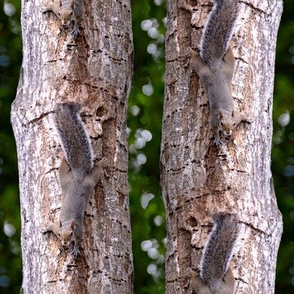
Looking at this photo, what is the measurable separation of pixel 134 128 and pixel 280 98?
396 mm

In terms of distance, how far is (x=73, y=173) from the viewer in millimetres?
1768

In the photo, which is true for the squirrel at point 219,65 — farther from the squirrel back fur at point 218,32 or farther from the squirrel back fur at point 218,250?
the squirrel back fur at point 218,250

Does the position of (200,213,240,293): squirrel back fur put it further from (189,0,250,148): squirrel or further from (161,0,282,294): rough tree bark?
(189,0,250,148): squirrel

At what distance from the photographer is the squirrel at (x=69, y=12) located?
185 centimetres

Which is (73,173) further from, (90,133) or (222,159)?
(222,159)

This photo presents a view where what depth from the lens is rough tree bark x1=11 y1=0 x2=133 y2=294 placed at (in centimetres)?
178

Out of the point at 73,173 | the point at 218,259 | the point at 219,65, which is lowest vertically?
the point at 218,259

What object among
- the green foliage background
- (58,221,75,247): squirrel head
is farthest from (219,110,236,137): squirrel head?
the green foliage background

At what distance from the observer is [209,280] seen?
1716 mm

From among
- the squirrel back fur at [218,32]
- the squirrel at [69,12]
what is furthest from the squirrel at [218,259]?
the squirrel at [69,12]

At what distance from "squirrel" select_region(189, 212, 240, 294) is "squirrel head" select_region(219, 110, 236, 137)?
0.45 feet

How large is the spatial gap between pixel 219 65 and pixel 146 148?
95cm

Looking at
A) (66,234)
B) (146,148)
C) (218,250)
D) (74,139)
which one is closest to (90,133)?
(74,139)

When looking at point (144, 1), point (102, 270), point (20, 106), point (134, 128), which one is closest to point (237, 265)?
point (102, 270)
